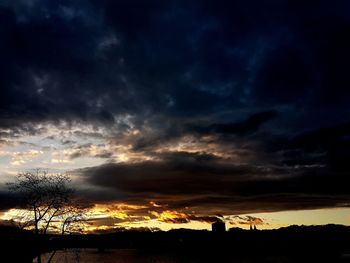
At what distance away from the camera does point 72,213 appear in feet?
202

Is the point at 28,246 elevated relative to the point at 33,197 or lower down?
lower down

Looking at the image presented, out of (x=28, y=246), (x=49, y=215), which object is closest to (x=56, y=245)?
(x=49, y=215)

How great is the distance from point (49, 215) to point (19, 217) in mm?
4633

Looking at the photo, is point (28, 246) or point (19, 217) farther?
point (28, 246)

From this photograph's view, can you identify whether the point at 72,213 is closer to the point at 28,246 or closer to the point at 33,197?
the point at 33,197

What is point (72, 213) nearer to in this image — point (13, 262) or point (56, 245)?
point (56, 245)

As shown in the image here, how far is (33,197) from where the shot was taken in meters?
59.2

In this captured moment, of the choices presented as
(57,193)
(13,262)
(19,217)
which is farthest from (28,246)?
(57,193)

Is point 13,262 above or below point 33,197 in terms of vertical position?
below

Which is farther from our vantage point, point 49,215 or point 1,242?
point 1,242

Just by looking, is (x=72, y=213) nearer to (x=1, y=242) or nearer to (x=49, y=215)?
(x=49, y=215)

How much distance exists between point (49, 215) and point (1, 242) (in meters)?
12.5

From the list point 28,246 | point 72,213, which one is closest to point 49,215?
point 72,213

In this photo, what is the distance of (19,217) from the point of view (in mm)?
59625
